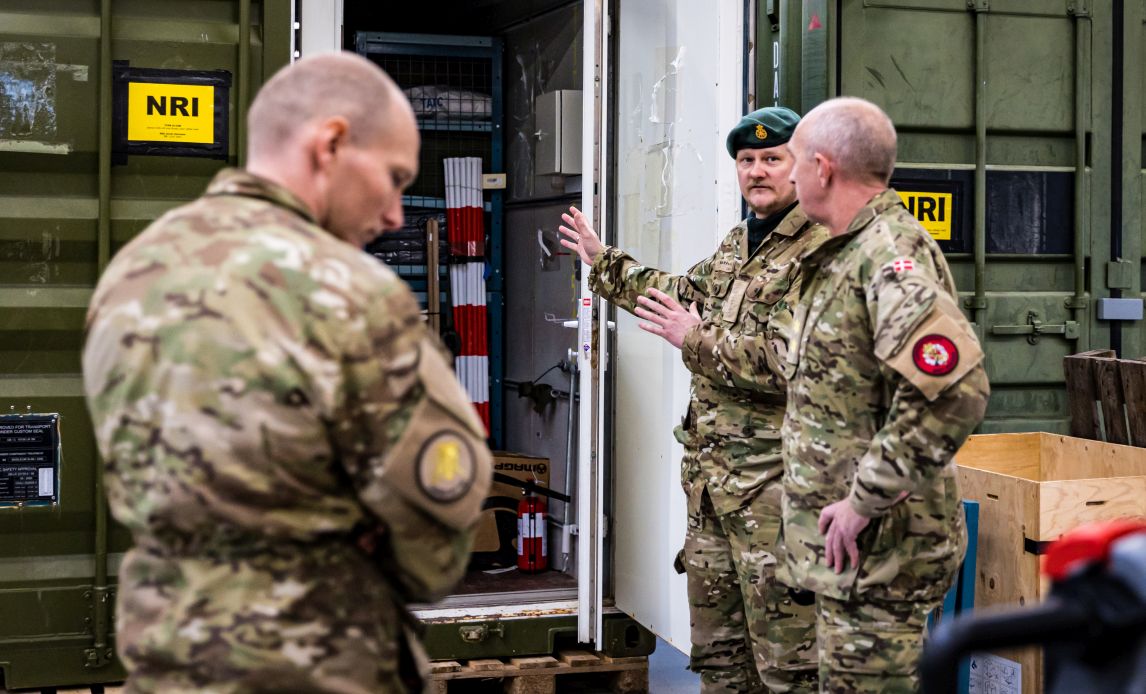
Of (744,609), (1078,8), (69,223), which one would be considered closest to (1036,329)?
(1078,8)

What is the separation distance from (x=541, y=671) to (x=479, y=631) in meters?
0.27

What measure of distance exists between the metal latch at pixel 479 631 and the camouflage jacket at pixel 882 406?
6.10 feet

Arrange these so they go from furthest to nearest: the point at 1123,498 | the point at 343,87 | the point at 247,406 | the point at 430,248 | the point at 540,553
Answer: the point at 430,248
the point at 540,553
the point at 1123,498
the point at 343,87
the point at 247,406

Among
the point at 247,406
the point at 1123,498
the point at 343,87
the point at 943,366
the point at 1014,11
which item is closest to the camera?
the point at 247,406

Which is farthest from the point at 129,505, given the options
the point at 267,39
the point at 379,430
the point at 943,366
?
the point at 267,39

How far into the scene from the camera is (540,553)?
563cm

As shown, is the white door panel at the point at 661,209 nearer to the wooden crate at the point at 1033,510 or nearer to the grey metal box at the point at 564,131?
the grey metal box at the point at 564,131

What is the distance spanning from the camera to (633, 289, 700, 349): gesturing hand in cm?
368

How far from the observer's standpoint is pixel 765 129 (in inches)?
142

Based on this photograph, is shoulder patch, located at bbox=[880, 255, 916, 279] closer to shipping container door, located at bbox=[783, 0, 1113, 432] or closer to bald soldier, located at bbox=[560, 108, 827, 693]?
bald soldier, located at bbox=[560, 108, 827, 693]

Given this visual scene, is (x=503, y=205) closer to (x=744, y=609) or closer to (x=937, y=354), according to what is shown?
(x=744, y=609)

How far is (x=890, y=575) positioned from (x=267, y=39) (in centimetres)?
262

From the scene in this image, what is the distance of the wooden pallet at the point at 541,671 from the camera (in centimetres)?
449

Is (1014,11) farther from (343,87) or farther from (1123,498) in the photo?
(343,87)
